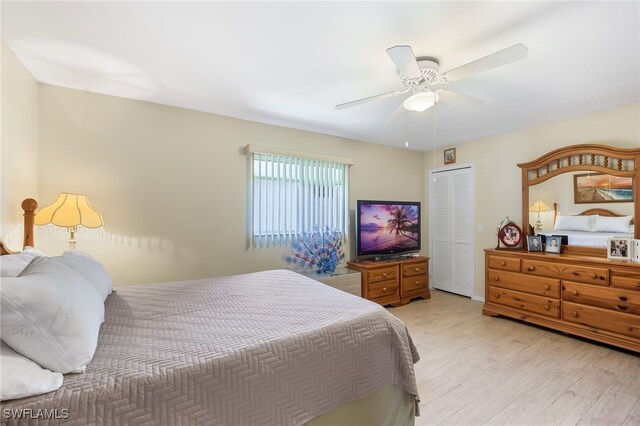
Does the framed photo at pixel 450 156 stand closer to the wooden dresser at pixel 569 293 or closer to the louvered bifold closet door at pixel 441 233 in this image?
the louvered bifold closet door at pixel 441 233

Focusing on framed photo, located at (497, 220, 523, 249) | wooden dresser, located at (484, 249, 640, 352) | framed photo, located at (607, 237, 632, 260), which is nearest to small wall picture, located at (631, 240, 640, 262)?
framed photo, located at (607, 237, 632, 260)

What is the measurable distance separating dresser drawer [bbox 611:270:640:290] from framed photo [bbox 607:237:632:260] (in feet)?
0.98

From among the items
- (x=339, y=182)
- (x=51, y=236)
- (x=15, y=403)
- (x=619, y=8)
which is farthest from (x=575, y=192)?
(x=51, y=236)

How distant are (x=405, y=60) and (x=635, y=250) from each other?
3.01 metres

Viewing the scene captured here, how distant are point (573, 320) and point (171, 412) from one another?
3645mm

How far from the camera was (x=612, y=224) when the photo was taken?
118 inches

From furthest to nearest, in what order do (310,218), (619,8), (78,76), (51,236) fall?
(310,218)
(51,236)
(78,76)
(619,8)

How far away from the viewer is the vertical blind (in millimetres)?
3395

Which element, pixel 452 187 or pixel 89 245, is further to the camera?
pixel 452 187

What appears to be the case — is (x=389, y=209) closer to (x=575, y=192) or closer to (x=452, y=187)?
(x=452, y=187)

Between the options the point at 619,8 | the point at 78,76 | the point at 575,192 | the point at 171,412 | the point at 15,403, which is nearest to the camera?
the point at 15,403

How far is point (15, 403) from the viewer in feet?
2.65

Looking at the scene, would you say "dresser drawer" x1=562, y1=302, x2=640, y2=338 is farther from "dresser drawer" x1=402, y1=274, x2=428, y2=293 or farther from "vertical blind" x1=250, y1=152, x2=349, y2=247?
"vertical blind" x1=250, y1=152, x2=349, y2=247

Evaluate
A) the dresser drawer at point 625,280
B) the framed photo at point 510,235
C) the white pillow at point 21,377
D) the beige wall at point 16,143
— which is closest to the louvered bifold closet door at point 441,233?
the framed photo at point 510,235
